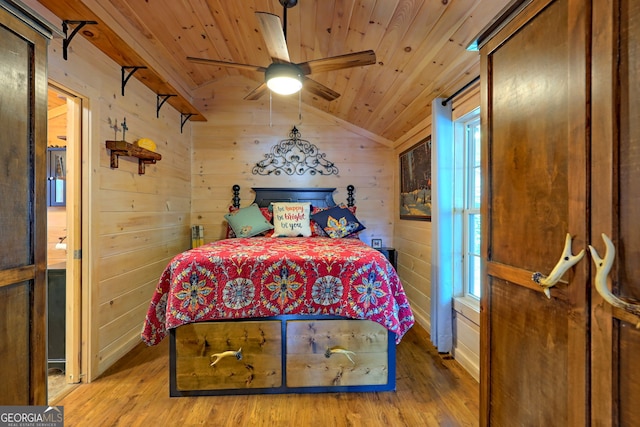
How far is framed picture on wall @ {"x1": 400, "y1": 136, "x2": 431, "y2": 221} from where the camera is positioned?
2.91m

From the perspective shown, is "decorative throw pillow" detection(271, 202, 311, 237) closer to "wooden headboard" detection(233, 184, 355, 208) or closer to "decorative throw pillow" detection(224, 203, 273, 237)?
"decorative throw pillow" detection(224, 203, 273, 237)

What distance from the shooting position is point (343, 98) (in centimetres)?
332

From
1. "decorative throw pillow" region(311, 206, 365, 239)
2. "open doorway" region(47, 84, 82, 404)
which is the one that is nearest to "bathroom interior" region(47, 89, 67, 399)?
"open doorway" region(47, 84, 82, 404)

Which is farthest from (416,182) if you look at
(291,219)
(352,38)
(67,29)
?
(67,29)

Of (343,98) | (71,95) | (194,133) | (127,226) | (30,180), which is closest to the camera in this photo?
(30,180)

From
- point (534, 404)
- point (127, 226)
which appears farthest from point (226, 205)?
point (534, 404)

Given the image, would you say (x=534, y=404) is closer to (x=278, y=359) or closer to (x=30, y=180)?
(x=278, y=359)

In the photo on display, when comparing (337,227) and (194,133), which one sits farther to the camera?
(194,133)

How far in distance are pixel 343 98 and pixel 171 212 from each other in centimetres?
232

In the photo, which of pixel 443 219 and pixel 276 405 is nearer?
pixel 276 405

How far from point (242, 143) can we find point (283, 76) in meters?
2.25

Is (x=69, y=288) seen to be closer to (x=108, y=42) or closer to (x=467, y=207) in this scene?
(x=108, y=42)

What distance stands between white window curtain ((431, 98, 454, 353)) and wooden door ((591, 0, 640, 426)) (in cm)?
186

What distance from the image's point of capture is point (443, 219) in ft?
8.39
